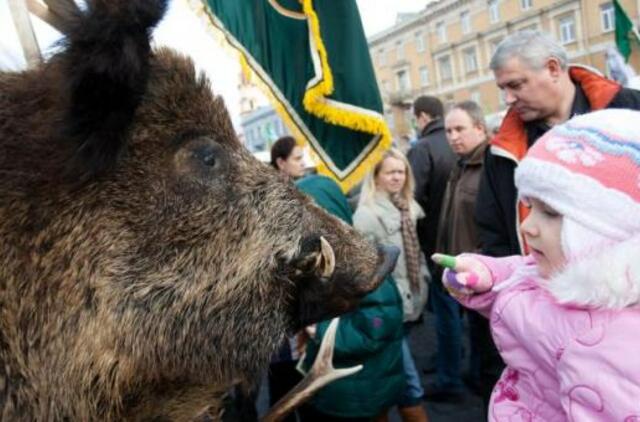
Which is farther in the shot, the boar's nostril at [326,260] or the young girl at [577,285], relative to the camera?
the boar's nostril at [326,260]

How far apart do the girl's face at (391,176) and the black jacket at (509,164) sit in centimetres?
140

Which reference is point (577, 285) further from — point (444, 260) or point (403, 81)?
point (403, 81)

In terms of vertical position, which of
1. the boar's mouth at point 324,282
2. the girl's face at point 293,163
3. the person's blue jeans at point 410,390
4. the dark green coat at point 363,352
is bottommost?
the person's blue jeans at point 410,390

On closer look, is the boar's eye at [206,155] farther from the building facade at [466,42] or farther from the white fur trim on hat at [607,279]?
the building facade at [466,42]

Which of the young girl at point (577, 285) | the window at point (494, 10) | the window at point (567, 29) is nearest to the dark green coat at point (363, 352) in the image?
the young girl at point (577, 285)

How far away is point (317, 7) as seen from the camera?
3.15m

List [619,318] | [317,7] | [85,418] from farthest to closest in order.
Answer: [317,7]
[619,318]
[85,418]

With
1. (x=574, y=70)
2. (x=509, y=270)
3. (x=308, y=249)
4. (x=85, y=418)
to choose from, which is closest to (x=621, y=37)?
(x=574, y=70)

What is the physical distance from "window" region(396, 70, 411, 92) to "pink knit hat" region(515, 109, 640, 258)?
60693 mm

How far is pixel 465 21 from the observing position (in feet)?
177

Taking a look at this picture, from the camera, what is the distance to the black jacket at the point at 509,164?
8.86 ft

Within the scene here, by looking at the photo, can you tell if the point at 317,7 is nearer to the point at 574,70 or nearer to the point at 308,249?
the point at 574,70

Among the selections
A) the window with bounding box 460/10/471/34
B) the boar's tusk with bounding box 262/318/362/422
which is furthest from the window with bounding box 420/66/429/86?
the boar's tusk with bounding box 262/318/362/422

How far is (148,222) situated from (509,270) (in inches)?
50.7
